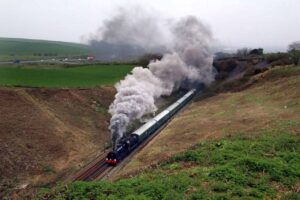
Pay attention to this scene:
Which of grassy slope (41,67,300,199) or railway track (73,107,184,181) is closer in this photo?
grassy slope (41,67,300,199)

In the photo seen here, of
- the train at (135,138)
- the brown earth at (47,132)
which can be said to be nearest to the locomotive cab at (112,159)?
the train at (135,138)

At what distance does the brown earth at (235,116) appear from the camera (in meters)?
33.4

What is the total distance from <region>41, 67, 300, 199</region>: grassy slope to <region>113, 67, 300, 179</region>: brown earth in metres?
0.12

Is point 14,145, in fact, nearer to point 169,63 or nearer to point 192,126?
point 192,126

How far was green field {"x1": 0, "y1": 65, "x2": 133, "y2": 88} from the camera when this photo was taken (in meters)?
54.5

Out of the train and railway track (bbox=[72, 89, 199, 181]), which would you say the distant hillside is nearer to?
the train

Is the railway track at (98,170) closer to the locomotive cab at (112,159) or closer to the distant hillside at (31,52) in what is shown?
the locomotive cab at (112,159)

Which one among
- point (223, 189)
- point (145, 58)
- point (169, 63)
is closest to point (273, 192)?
point (223, 189)

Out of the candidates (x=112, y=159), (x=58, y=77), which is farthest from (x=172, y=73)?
(x=112, y=159)

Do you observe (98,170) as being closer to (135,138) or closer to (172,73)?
(135,138)

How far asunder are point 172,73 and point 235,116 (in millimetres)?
27588

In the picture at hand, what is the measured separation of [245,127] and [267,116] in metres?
4.66

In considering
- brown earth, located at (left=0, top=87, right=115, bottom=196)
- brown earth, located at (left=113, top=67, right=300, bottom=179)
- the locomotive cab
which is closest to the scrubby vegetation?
brown earth, located at (left=113, top=67, right=300, bottom=179)

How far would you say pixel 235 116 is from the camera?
4291 centimetres
